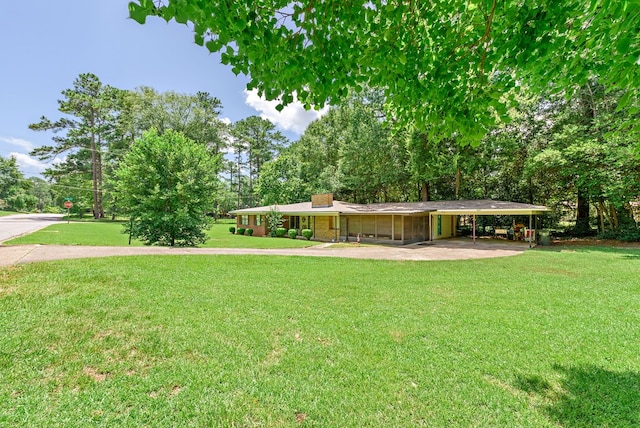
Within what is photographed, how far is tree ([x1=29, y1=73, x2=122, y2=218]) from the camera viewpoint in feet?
119

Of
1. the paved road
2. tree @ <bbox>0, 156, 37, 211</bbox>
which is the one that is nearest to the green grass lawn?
the paved road

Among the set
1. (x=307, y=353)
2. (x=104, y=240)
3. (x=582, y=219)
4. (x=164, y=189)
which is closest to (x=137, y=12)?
(x=307, y=353)

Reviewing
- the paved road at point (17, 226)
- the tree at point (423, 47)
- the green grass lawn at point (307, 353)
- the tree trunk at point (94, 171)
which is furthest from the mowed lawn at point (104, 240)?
the tree trunk at point (94, 171)

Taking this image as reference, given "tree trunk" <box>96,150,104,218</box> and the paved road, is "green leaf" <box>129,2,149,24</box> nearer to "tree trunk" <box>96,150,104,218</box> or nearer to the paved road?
the paved road

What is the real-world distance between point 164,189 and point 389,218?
562 inches

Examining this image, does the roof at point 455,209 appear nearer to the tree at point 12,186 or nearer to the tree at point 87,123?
the tree at point 87,123

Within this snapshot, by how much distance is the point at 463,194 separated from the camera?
25.1m

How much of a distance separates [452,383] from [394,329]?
1422 millimetres

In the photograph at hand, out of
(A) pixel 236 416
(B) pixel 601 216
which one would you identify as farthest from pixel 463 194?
(A) pixel 236 416

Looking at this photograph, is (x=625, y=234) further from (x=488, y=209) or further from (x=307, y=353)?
(x=307, y=353)

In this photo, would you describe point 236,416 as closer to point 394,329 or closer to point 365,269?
point 394,329

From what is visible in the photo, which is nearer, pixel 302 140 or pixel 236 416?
pixel 236 416

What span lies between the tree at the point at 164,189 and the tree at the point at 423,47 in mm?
13684

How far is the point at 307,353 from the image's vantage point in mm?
3625
